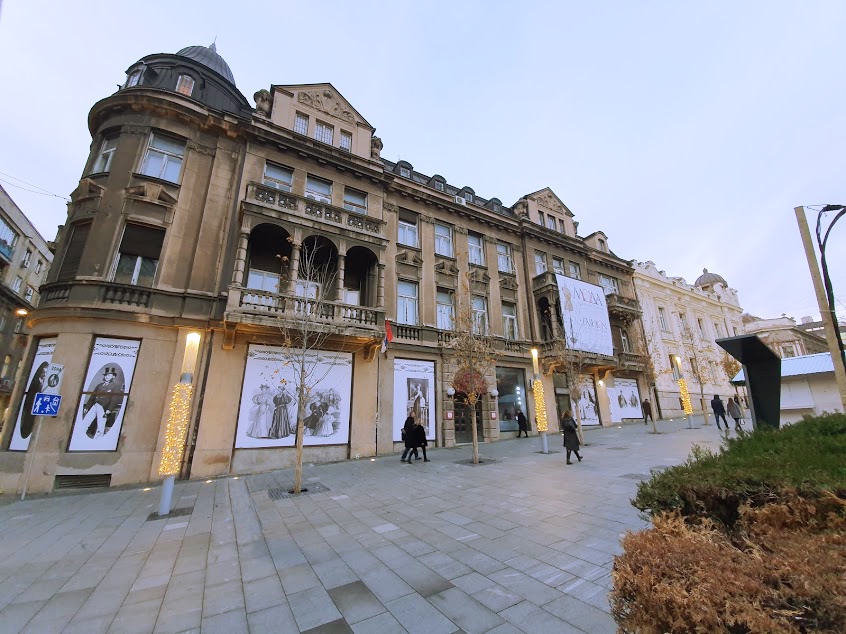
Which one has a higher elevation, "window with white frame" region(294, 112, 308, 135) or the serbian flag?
"window with white frame" region(294, 112, 308, 135)

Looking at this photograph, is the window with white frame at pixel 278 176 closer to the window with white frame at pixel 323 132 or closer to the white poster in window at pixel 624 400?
the window with white frame at pixel 323 132

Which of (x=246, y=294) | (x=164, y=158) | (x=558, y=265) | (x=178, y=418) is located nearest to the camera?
(x=178, y=418)

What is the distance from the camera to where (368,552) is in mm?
5184

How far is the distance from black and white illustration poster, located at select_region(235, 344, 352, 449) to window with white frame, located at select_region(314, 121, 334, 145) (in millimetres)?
11236

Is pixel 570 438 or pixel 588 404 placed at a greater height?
pixel 588 404

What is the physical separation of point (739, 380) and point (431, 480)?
17.6 m

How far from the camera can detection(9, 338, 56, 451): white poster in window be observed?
1079 centimetres

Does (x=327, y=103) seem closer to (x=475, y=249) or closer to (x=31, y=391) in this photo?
(x=475, y=249)

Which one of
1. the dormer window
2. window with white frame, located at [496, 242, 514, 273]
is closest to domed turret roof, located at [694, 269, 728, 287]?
window with white frame, located at [496, 242, 514, 273]

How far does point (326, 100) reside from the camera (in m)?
18.5

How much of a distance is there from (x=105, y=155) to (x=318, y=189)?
832 cm

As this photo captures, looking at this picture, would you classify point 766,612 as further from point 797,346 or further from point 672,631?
point 797,346

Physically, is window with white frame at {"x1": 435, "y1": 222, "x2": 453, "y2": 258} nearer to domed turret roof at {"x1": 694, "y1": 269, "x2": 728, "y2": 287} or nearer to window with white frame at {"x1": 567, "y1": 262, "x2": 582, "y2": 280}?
window with white frame at {"x1": 567, "y1": 262, "x2": 582, "y2": 280}

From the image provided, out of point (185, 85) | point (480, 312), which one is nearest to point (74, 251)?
point (185, 85)
